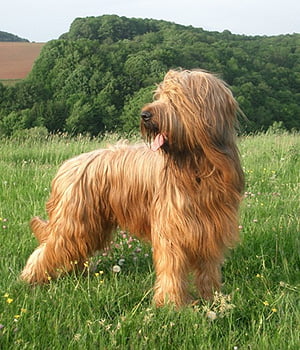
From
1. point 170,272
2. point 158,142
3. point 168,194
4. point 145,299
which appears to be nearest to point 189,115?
point 158,142

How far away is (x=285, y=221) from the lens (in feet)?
16.0

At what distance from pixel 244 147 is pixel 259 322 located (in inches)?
254

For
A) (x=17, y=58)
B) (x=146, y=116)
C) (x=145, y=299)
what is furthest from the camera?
(x=17, y=58)

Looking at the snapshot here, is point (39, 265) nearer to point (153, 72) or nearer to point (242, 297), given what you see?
point (242, 297)

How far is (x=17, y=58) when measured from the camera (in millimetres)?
38250

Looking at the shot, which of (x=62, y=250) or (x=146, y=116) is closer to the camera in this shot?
(x=146, y=116)

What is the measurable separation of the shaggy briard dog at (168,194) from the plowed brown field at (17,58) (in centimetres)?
3169

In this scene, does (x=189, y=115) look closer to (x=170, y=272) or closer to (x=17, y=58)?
(x=170, y=272)

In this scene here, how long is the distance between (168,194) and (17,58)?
124 feet

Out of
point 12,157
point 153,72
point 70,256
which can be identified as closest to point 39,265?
point 70,256

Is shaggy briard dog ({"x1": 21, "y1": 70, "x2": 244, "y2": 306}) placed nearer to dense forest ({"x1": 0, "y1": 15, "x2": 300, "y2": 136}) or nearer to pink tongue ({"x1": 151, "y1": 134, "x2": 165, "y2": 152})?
pink tongue ({"x1": 151, "y1": 134, "x2": 165, "y2": 152})

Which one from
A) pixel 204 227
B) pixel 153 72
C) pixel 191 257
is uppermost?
pixel 204 227

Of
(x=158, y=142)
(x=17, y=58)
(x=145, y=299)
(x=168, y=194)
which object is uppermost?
(x=158, y=142)

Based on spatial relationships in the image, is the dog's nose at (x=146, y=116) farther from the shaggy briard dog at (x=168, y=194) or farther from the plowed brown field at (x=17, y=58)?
the plowed brown field at (x=17, y=58)
